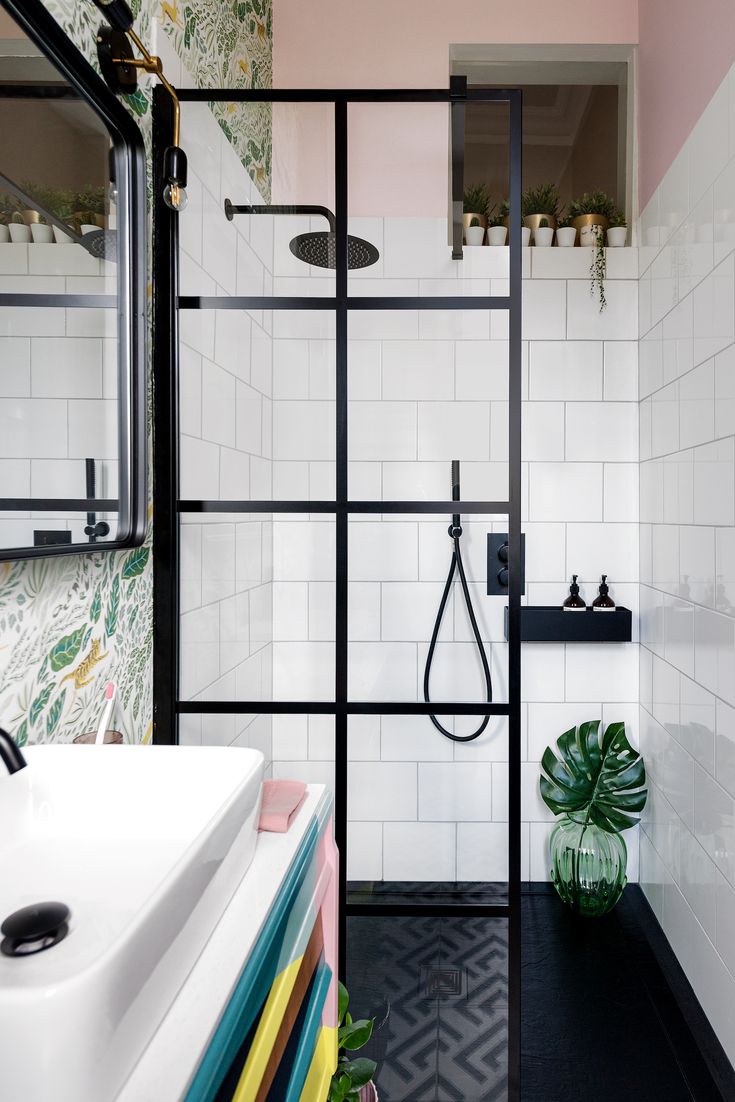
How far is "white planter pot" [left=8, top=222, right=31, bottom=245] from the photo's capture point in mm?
871

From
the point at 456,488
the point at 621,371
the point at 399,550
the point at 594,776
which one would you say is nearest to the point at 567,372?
the point at 621,371

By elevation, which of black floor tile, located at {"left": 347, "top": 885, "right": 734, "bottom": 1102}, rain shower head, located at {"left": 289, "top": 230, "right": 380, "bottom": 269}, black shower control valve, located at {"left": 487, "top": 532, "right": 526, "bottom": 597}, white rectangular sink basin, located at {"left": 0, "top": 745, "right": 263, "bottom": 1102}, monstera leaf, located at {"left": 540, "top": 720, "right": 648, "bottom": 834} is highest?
rain shower head, located at {"left": 289, "top": 230, "right": 380, "bottom": 269}

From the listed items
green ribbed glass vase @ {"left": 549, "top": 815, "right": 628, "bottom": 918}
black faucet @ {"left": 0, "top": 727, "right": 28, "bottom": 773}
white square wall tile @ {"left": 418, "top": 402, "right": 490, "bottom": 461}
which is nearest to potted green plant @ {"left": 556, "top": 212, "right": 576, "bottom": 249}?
white square wall tile @ {"left": 418, "top": 402, "right": 490, "bottom": 461}

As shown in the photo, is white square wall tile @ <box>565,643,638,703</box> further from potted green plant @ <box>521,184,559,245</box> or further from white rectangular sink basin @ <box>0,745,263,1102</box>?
white rectangular sink basin @ <box>0,745,263,1102</box>

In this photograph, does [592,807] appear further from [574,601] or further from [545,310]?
[545,310]

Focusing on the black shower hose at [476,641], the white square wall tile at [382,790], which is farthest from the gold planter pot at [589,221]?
the white square wall tile at [382,790]

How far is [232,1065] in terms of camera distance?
57 cm

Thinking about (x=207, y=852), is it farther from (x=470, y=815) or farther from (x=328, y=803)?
(x=470, y=815)

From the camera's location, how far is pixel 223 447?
4.97 ft

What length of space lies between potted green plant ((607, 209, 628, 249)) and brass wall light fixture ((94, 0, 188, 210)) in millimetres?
1664

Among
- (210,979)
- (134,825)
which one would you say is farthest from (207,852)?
(134,825)

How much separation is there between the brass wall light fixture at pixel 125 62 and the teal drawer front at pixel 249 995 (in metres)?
1.18

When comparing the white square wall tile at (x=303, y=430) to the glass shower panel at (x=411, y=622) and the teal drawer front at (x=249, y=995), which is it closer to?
the glass shower panel at (x=411, y=622)

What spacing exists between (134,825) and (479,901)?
3.16 feet
